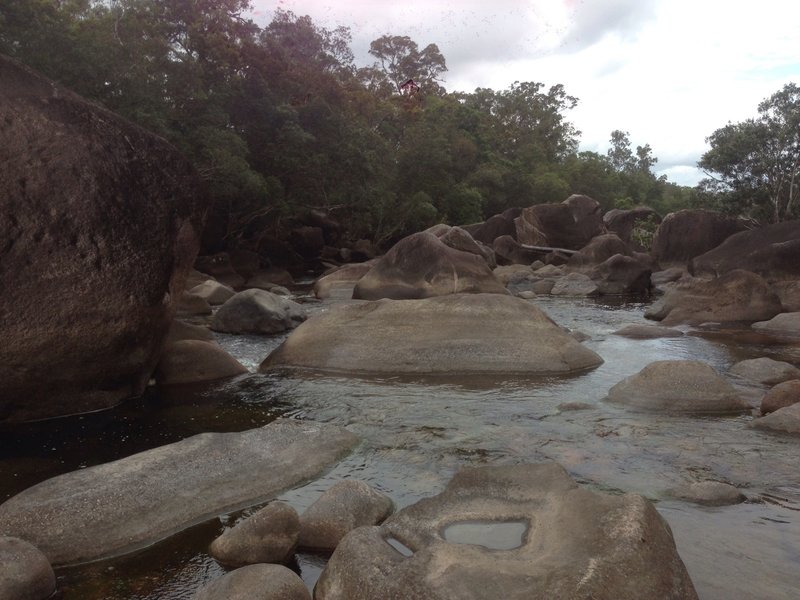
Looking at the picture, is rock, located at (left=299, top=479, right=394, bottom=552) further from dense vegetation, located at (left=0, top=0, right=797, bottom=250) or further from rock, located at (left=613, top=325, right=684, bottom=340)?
dense vegetation, located at (left=0, top=0, right=797, bottom=250)

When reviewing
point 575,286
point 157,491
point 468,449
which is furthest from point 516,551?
point 575,286

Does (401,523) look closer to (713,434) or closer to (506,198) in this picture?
(713,434)

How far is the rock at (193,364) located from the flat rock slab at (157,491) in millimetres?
3565

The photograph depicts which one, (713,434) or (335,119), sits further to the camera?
(335,119)

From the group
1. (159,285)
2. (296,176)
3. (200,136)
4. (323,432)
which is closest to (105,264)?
(159,285)

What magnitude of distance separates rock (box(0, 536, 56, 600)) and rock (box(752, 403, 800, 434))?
23.0ft

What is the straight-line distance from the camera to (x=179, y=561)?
517 cm

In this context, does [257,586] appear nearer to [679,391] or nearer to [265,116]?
[679,391]

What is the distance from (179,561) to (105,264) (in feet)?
14.6

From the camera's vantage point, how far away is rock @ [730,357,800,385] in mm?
10461

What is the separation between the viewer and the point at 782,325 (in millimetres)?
16000

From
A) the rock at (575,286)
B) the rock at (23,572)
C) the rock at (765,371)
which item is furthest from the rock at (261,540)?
the rock at (575,286)

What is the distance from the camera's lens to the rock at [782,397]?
8.46 metres

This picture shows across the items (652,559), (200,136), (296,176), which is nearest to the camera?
(652,559)
